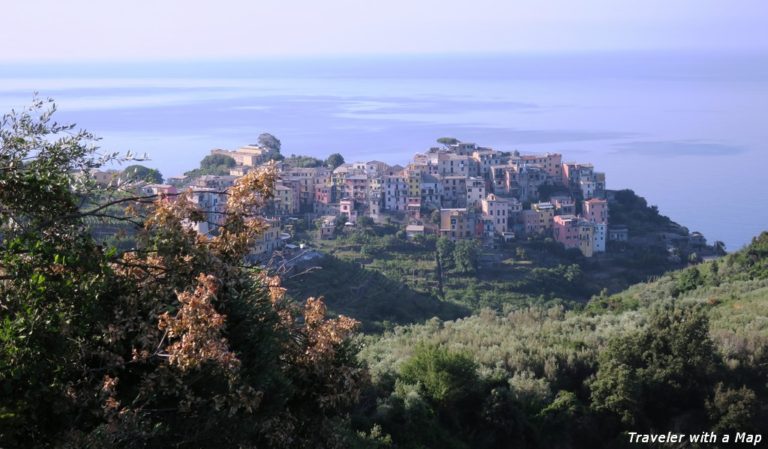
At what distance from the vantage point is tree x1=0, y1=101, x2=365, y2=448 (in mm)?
3379

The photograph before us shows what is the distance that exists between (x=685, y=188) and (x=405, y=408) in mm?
39605

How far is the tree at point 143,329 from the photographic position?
338cm

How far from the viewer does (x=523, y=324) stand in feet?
41.4

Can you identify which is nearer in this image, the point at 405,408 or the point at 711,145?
the point at 405,408

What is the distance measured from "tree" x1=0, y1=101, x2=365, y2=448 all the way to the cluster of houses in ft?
83.6

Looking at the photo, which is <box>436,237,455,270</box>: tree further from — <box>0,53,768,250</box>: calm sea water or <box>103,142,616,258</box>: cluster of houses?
<box>0,53,768,250</box>: calm sea water

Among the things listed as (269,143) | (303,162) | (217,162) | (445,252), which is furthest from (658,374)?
(269,143)

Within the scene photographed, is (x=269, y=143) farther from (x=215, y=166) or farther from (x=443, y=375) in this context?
(x=443, y=375)

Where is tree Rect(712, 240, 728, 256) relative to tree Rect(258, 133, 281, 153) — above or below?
below

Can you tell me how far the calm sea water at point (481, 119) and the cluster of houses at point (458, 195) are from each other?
5163 mm

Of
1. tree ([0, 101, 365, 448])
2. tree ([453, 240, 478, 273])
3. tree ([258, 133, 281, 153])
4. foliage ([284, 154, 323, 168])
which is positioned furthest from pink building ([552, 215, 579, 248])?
tree ([0, 101, 365, 448])

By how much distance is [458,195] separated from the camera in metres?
34.6

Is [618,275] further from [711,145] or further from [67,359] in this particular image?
[711,145]

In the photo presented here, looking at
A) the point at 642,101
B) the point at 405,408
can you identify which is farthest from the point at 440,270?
the point at 642,101
